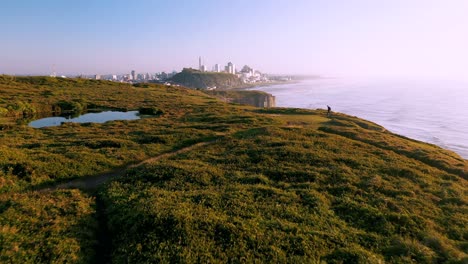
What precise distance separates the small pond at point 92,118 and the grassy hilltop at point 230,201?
1003 cm

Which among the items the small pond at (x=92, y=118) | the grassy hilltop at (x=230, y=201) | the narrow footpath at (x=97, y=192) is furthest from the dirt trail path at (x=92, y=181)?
the small pond at (x=92, y=118)

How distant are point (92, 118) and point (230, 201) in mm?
32834

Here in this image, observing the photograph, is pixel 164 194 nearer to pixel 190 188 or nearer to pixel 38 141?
pixel 190 188

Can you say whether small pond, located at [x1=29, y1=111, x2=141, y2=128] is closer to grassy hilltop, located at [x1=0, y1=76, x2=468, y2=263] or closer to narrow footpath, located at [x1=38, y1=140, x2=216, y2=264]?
grassy hilltop, located at [x1=0, y1=76, x2=468, y2=263]

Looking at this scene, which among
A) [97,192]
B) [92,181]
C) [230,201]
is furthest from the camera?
[92,181]

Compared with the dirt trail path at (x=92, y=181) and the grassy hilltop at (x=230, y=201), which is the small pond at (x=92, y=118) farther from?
the dirt trail path at (x=92, y=181)

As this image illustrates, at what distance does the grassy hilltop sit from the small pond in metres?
10.0

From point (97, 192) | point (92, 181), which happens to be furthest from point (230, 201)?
point (92, 181)

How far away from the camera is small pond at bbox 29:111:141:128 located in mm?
36594

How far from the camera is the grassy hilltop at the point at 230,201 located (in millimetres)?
10562

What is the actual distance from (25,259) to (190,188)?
7.63 m

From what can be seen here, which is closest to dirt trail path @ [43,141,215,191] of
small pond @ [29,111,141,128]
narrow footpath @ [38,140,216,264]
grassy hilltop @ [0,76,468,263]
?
narrow footpath @ [38,140,216,264]

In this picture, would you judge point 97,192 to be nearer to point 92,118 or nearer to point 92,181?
point 92,181

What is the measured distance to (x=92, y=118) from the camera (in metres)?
40.3
